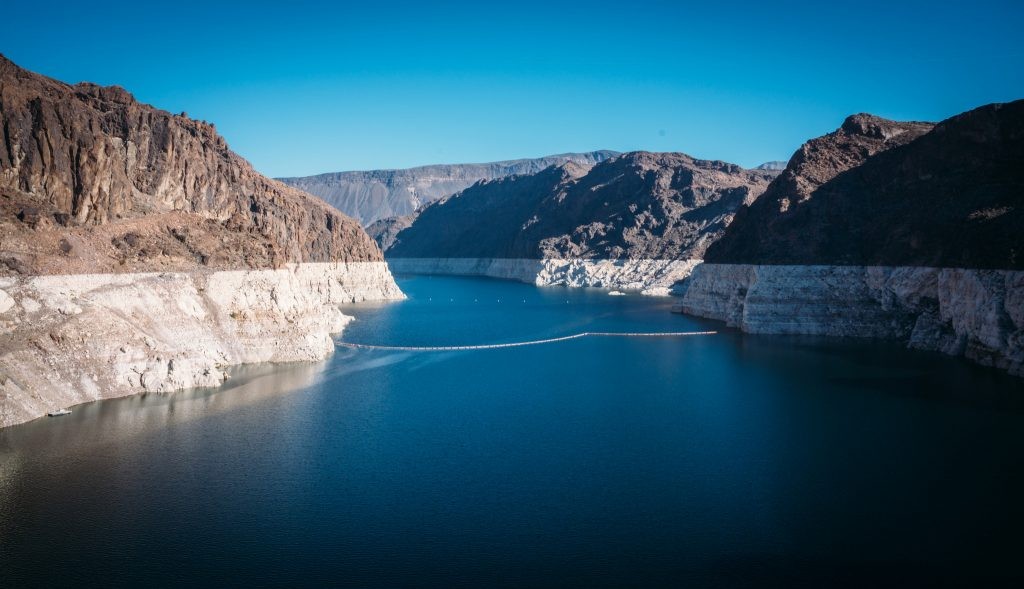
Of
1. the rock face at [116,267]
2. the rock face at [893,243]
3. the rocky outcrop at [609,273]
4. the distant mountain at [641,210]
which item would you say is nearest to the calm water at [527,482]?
the rock face at [116,267]

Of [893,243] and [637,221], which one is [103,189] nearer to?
[893,243]

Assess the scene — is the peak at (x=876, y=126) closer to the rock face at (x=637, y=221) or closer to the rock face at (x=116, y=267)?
the rock face at (x=637, y=221)

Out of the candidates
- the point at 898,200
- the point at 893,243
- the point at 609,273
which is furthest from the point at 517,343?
the point at 609,273

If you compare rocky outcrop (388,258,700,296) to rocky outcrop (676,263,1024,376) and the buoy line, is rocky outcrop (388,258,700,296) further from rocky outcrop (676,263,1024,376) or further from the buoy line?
the buoy line

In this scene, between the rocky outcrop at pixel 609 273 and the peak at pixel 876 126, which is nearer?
the peak at pixel 876 126

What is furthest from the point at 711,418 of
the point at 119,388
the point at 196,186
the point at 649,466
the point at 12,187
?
the point at 196,186
